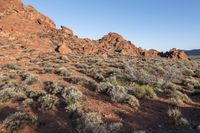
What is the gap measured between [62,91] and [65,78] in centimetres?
437

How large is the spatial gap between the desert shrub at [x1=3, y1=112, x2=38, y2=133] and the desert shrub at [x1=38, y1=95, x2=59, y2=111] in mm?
1089

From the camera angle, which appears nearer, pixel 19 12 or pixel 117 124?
pixel 117 124

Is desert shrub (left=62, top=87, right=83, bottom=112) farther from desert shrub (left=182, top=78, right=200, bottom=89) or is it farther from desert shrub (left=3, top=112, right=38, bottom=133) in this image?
desert shrub (left=182, top=78, right=200, bottom=89)

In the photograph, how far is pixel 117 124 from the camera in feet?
28.5

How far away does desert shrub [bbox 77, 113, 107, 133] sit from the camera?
799 cm

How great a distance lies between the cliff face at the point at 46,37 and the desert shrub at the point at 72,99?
77.2 feet

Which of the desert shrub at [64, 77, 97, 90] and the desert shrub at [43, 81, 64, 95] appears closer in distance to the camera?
the desert shrub at [43, 81, 64, 95]

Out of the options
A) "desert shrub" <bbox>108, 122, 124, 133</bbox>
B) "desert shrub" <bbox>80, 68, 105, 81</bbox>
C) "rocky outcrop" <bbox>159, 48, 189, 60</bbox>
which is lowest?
"desert shrub" <bbox>108, 122, 124, 133</bbox>

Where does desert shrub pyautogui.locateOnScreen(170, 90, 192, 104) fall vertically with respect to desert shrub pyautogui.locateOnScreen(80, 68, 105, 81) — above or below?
below

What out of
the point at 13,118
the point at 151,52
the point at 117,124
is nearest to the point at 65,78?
the point at 13,118

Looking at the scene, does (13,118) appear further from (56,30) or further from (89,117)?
(56,30)

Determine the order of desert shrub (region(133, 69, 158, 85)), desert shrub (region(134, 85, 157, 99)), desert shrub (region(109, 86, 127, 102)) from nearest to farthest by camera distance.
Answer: desert shrub (region(109, 86, 127, 102)), desert shrub (region(134, 85, 157, 99)), desert shrub (region(133, 69, 158, 85))

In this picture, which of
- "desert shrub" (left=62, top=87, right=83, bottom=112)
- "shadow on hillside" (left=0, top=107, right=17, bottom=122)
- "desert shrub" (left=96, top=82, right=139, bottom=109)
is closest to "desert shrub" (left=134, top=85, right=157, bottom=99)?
"desert shrub" (left=96, top=82, right=139, bottom=109)

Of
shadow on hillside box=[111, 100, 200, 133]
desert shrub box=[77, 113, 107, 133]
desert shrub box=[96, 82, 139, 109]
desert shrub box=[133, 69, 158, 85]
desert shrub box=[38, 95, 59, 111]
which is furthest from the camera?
desert shrub box=[133, 69, 158, 85]
